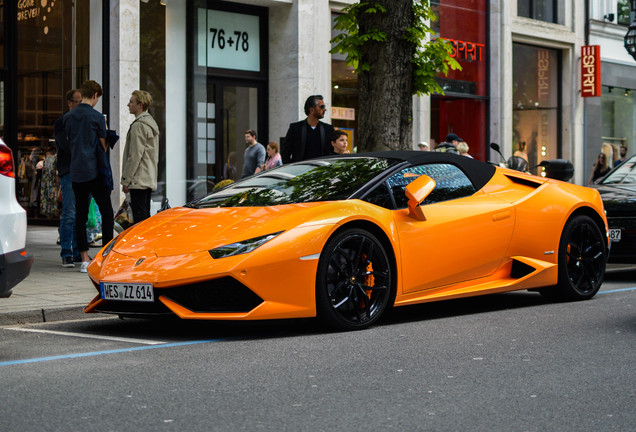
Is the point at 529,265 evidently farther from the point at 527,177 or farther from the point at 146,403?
the point at 146,403

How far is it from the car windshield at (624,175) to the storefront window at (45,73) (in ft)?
29.5

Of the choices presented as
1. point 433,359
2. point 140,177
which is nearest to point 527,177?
point 433,359

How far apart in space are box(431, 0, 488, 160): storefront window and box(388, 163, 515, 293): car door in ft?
47.0

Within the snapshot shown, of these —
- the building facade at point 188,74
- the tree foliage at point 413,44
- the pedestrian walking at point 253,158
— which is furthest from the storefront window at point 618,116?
the tree foliage at point 413,44

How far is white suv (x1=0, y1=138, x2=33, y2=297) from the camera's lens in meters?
5.76

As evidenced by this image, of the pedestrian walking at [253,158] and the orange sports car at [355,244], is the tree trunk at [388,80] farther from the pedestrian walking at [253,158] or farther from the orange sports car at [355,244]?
the pedestrian walking at [253,158]

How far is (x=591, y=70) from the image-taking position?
25781mm

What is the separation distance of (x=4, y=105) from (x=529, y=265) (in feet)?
37.2

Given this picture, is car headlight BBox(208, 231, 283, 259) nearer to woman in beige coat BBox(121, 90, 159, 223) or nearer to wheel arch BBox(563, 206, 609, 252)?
wheel arch BBox(563, 206, 609, 252)

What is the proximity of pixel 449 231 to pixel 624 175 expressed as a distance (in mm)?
5281

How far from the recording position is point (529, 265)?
823cm

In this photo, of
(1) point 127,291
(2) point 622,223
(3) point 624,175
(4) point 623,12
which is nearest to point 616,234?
(2) point 622,223

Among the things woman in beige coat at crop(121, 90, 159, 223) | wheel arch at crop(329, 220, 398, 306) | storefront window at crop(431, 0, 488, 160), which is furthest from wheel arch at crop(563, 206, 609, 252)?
storefront window at crop(431, 0, 488, 160)

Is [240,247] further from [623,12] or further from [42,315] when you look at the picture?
[623,12]
